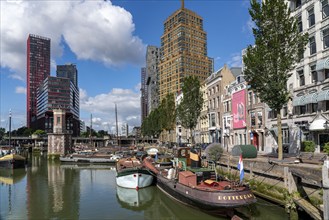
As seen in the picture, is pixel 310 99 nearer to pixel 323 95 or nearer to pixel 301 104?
pixel 301 104

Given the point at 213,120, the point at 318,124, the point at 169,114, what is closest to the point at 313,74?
the point at 318,124

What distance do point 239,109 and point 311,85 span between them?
1883 centimetres

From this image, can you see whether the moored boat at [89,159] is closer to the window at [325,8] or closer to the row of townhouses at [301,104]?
the row of townhouses at [301,104]

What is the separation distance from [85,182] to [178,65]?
123 m

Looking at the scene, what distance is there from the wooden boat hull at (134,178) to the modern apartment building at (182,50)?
403 feet

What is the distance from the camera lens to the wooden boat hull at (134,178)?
32.9 m

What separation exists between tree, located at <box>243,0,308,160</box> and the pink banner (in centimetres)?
2262

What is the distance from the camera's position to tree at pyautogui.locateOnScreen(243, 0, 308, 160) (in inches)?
1136

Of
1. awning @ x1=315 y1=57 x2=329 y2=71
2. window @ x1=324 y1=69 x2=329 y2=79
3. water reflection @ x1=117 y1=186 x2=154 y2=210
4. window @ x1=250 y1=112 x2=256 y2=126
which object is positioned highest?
awning @ x1=315 y1=57 x2=329 y2=71

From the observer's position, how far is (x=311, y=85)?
118 feet

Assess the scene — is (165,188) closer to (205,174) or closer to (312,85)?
(205,174)

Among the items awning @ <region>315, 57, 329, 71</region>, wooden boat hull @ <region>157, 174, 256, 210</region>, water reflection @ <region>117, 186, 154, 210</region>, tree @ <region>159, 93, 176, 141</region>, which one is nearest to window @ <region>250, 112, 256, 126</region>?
awning @ <region>315, 57, 329, 71</region>

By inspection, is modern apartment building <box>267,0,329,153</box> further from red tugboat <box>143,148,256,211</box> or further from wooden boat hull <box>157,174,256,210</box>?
wooden boat hull <box>157,174,256,210</box>

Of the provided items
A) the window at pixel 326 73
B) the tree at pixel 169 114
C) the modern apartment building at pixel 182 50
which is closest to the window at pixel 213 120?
the tree at pixel 169 114
